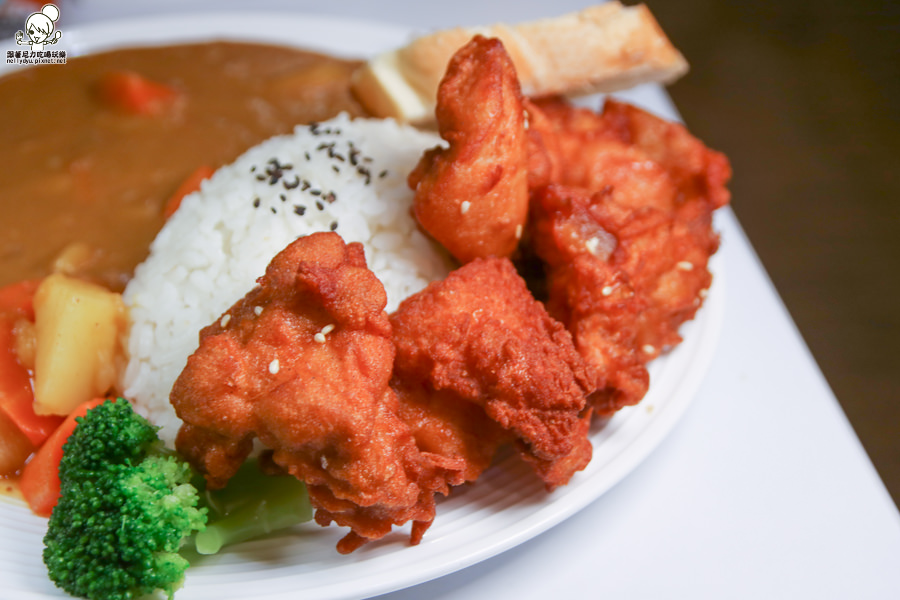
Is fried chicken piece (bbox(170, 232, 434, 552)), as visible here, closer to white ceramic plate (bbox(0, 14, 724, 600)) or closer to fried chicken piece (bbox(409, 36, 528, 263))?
white ceramic plate (bbox(0, 14, 724, 600))

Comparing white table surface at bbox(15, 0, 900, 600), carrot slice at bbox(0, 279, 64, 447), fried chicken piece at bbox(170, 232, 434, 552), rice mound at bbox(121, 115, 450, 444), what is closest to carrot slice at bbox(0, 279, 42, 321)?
carrot slice at bbox(0, 279, 64, 447)

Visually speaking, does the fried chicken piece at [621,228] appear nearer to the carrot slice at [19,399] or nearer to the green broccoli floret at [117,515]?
the green broccoli floret at [117,515]

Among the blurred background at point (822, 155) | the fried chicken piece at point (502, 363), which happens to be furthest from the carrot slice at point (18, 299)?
the blurred background at point (822, 155)

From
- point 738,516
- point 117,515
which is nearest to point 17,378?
point 117,515

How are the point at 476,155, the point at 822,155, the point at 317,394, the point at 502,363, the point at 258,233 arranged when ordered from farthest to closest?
the point at 822,155 < the point at 258,233 < the point at 476,155 < the point at 502,363 < the point at 317,394

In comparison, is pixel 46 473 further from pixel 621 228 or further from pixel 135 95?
pixel 621 228

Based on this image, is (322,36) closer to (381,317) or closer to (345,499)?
(381,317)
